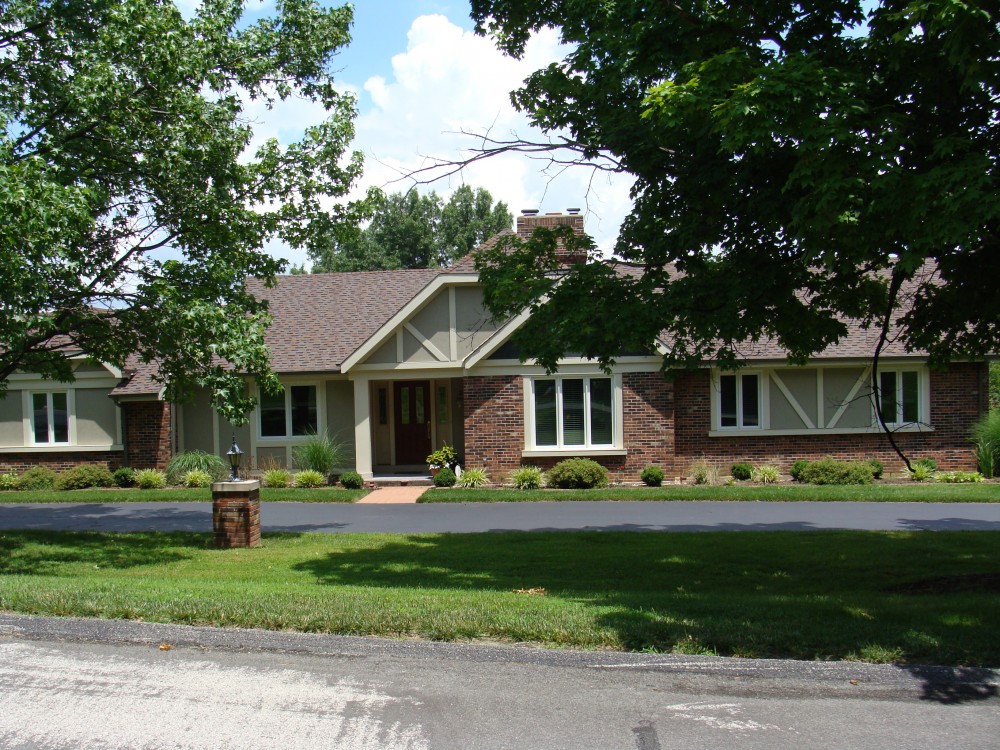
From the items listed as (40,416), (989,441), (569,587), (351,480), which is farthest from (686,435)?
(40,416)

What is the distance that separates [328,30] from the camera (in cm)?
1370

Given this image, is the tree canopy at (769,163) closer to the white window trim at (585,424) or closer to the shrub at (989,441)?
the white window trim at (585,424)

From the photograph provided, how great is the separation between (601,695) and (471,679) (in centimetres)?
84

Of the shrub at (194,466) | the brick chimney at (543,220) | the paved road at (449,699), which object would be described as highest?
the brick chimney at (543,220)

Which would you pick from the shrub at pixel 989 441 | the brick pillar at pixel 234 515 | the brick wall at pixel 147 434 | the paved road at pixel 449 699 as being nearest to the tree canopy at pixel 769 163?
the paved road at pixel 449 699

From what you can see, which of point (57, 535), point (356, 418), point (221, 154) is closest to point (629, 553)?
point (221, 154)

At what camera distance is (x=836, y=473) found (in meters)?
19.7

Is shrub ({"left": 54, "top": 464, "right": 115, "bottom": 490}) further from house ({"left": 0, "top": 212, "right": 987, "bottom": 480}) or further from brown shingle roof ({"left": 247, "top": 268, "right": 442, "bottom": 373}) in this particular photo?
→ brown shingle roof ({"left": 247, "top": 268, "right": 442, "bottom": 373})

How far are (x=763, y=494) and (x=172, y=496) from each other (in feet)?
41.4

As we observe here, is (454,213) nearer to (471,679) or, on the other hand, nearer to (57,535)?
(57,535)

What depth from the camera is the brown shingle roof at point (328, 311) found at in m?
22.2

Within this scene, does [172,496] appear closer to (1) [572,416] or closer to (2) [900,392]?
(1) [572,416]

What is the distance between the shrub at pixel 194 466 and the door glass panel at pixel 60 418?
136 inches

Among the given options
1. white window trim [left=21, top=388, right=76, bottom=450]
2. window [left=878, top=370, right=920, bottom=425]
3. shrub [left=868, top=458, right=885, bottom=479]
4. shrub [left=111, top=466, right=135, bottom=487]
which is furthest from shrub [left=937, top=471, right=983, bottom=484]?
white window trim [left=21, top=388, right=76, bottom=450]
